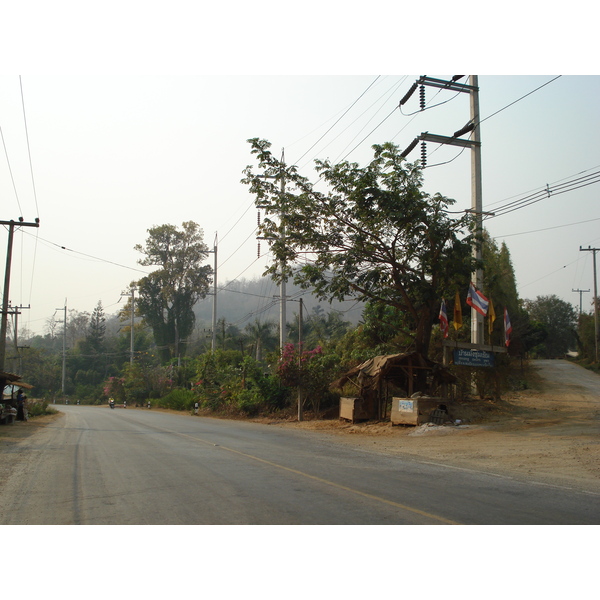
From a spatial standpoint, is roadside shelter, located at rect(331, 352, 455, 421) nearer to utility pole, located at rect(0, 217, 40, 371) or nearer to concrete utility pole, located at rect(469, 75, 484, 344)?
concrete utility pole, located at rect(469, 75, 484, 344)

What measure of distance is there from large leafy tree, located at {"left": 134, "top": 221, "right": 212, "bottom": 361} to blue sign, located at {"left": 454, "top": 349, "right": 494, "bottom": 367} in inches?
2151

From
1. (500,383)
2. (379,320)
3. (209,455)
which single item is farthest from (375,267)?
(209,455)

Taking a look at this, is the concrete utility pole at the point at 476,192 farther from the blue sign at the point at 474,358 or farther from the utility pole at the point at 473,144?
the blue sign at the point at 474,358

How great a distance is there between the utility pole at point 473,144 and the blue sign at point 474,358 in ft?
3.13

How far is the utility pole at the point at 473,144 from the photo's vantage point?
70.4 ft

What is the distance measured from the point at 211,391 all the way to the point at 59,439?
22.4 metres

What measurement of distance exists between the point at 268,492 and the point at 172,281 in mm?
66786

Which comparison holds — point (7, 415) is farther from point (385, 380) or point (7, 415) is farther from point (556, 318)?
point (556, 318)

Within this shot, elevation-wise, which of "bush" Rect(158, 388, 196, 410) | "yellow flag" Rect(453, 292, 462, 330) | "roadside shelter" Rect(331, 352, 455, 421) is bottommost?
"bush" Rect(158, 388, 196, 410)

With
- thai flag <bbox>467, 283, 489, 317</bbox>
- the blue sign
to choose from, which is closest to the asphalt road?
the blue sign

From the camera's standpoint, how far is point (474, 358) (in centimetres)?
2119

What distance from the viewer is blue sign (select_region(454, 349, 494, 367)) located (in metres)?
20.8

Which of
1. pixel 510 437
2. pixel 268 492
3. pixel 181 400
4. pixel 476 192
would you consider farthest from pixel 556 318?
pixel 268 492

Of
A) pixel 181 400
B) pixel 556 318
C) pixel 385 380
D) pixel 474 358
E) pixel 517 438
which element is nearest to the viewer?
pixel 517 438
